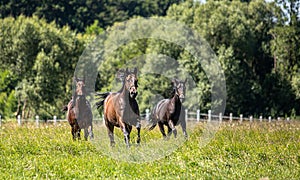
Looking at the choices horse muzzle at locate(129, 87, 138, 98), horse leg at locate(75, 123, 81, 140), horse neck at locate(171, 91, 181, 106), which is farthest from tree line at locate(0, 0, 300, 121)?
horse muzzle at locate(129, 87, 138, 98)

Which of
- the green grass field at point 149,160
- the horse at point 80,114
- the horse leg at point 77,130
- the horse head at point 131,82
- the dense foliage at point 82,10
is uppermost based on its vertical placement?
the dense foliage at point 82,10

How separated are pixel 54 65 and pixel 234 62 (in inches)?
563

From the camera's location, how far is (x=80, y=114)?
47.3 feet

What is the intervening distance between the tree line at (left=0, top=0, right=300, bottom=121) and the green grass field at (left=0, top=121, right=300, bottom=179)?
27827 mm

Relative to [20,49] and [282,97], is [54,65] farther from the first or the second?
[282,97]

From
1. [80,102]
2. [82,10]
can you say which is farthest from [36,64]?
[82,10]

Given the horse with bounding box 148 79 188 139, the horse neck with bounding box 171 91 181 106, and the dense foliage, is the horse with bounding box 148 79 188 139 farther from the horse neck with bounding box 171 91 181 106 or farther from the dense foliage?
the dense foliage

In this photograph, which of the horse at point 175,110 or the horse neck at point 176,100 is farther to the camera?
the horse neck at point 176,100

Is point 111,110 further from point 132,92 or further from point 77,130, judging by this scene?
point 132,92

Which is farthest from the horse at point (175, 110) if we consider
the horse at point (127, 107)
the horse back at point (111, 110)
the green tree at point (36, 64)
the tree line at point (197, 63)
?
the green tree at point (36, 64)

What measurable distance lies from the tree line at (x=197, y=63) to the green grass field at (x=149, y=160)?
27.8 metres

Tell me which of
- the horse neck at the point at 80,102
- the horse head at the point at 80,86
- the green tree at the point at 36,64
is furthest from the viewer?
the green tree at the point at 36,64

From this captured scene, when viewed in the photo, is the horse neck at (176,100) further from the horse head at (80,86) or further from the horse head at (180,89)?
the horse head at (80,86)

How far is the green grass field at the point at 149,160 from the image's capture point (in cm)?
1002
